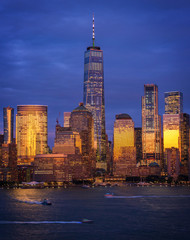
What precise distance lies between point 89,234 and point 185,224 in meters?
37.3

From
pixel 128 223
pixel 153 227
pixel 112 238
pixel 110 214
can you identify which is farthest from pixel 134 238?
pixel 110 214

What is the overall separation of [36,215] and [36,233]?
4298 cm

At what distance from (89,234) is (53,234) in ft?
32.1

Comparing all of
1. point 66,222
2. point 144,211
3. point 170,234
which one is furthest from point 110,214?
point 170,234

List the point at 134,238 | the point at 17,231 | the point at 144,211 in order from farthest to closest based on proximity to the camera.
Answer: the point at 144,211
the point at 17,231
the point at 134,238

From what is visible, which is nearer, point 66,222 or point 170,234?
point 170,234

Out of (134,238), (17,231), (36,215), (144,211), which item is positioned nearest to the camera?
(134,238)

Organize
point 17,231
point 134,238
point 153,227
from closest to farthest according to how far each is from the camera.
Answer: point 134,238, point 17,231, point 153,227

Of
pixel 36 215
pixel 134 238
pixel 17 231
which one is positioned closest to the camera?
pixel 134 238

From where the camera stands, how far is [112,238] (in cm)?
12412

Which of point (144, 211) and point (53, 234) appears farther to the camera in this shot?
point (144, 211)

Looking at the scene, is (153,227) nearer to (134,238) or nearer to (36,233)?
(134,238)

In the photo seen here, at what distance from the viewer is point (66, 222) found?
495ft

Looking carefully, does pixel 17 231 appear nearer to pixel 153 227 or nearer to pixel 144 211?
pixel 153 227
